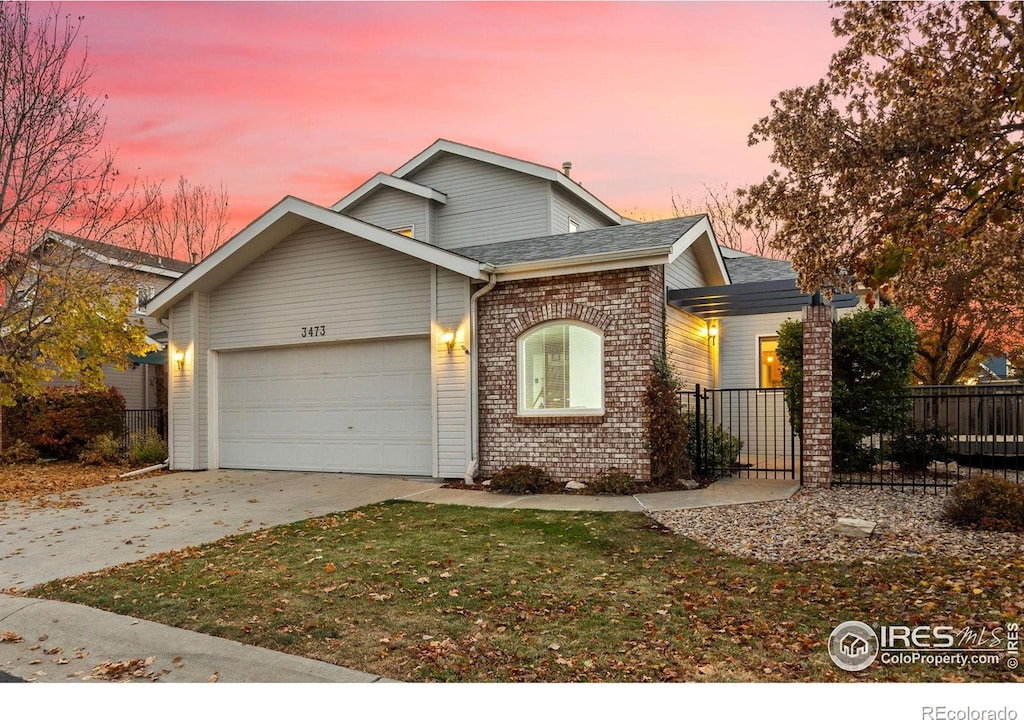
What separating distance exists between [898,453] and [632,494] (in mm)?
4938

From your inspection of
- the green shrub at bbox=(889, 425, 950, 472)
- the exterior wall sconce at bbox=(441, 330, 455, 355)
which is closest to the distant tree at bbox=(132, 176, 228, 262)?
the exterior wall sconce at bbox=(441, 330, 455, 355)

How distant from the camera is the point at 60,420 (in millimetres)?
17531

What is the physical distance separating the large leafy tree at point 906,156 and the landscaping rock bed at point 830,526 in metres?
2.52

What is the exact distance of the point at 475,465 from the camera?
1219 cm

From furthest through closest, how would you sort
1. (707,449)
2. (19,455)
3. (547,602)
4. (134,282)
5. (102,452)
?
(19,455)
(102,452)
(134,282)
(707,449)
(547,602)

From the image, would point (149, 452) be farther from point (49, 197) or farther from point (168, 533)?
point (168, 533)

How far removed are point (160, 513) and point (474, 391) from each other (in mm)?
5074

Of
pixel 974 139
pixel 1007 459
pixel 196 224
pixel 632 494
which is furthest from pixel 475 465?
pixel 196 224

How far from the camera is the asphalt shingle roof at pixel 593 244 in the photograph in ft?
37.9

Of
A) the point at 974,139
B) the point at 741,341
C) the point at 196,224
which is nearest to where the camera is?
the point at 974,139

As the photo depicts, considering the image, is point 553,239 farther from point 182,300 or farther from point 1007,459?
point 1007,459

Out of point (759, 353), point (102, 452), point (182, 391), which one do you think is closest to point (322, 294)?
point (182, 391)

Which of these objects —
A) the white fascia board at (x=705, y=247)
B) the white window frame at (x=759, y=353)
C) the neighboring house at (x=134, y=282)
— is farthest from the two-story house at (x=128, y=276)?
the white window frame at (x=759, y=353)

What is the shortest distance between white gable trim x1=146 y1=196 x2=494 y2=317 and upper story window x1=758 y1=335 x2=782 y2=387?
25.3 ft
